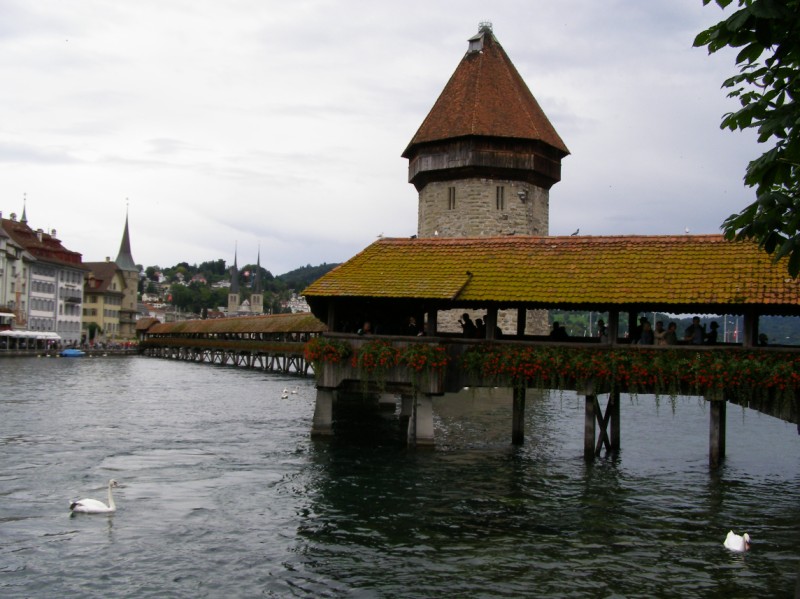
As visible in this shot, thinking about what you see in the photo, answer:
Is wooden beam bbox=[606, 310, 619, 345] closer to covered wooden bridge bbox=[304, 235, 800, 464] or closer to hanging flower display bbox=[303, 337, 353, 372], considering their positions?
covered wooden bridge bbox=[304, 235, 800, 464]

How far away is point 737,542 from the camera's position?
12.3 m

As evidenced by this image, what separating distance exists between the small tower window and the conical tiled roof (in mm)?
2384

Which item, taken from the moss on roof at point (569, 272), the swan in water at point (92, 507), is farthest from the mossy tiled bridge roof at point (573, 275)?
the swan in water at point (92, 507)

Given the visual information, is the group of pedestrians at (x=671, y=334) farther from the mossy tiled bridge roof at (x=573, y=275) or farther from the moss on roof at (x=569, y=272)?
the moss on roof at (x=569, y=272)

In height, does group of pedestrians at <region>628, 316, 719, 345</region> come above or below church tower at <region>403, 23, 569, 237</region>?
below

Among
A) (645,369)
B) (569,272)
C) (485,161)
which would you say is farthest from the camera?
(485,161)

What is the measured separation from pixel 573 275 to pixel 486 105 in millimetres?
24495

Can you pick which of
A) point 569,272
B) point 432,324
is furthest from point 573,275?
point 432,324

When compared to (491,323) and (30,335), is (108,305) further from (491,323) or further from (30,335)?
(491,323)

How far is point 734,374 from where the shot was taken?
17.2 metres

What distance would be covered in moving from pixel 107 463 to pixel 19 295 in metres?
74.6

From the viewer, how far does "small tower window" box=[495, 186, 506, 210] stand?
4162 centimetres

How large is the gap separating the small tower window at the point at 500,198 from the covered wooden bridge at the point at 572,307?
806 inches

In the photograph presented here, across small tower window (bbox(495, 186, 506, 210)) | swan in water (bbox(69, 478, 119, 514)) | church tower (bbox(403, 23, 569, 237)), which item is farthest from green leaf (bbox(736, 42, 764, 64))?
small tower window (bbox(495, 186, 506, 210))
